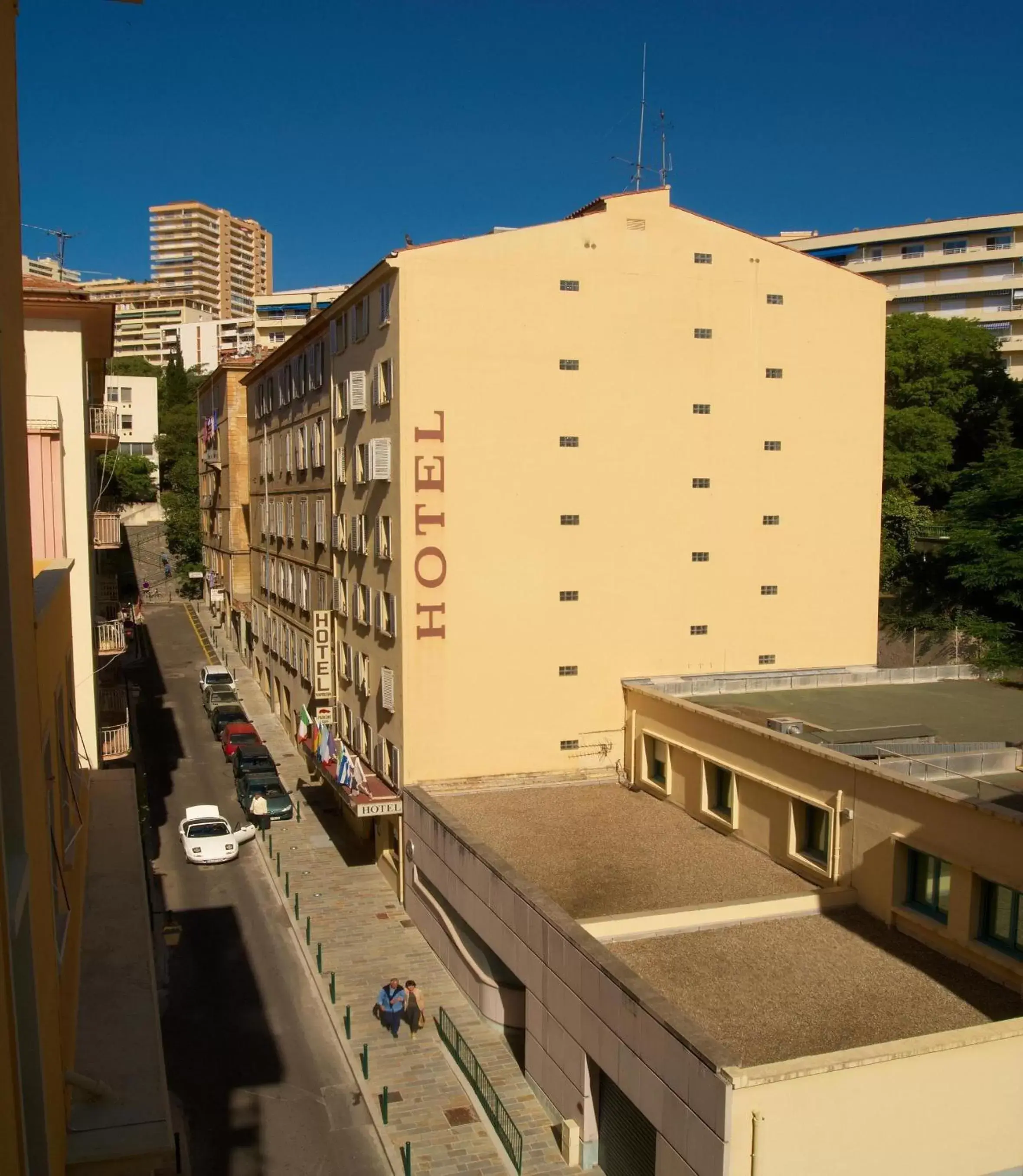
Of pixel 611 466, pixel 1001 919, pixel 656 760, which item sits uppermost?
pixel 611 466

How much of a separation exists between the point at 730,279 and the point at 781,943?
62.4 feet

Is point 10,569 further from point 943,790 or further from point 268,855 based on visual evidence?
point 268,855

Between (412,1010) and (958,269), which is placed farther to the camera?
(958,269)

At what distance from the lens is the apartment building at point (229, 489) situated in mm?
58031

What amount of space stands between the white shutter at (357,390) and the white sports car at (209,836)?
1417cm

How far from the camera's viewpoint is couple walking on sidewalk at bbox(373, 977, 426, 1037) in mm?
22109

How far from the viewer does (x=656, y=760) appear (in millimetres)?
28422

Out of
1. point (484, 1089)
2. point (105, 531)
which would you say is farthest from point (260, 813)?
point (484, 1089)

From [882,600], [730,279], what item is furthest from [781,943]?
[882,600]

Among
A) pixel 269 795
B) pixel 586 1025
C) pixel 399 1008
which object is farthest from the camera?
pixel 269 795

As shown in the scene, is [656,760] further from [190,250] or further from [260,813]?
[190,250]

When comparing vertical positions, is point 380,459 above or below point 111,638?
above

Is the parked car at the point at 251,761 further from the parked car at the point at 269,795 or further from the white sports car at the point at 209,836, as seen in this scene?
the white sports car at the point at 209,836

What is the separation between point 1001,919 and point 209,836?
23606 millimetres
